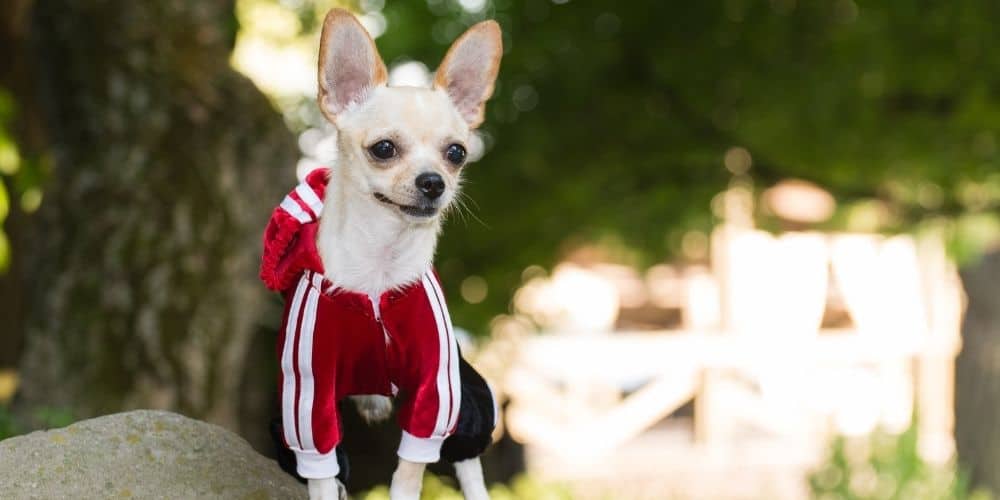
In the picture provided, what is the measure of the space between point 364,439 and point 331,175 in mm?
5689

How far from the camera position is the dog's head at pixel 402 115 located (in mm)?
2414

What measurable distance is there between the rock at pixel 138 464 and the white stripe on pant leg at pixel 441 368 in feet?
1.90

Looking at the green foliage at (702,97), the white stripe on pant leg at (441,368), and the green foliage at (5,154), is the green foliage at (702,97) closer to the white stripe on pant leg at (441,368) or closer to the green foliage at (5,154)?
the green foliage at (5,154)

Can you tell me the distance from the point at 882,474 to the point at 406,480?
538 centimetres

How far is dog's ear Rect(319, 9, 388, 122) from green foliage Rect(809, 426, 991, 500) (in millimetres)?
5571

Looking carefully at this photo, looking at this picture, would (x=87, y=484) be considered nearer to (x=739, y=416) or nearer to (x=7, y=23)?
(x=7, y=23)

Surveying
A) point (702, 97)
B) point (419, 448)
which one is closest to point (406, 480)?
point (419, 448)

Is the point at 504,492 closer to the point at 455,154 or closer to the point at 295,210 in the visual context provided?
the point at 295,210

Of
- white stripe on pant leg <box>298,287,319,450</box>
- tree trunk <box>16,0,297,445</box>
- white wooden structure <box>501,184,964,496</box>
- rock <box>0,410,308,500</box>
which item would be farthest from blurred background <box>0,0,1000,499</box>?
white wooden structure <box>501,184,964,496</box>

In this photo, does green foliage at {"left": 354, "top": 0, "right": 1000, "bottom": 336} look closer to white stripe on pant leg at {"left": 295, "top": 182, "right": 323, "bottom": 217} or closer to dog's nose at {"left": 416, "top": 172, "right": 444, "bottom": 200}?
white stripe on pant leg at {"left": 295, "top": 182, "right": 323, "bottom": 217}

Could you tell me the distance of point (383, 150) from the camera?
245 cm

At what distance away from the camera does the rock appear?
8.75ft

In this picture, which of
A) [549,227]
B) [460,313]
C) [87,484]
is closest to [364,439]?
[460,313]

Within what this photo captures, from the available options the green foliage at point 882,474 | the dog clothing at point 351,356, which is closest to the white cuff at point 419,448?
the dog clothing at point 351,356
